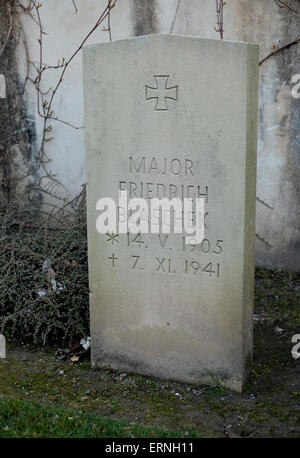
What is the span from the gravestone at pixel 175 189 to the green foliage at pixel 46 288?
392 mm

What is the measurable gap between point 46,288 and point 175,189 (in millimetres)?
1268

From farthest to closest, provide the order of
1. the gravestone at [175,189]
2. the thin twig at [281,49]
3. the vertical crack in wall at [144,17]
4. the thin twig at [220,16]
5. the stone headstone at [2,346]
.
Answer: the vertical crack in wall at [144,17]
the thin twig at [220,16]
the thin twig at [281,49]
the stone headstone at [2,346]
the gravestone at [175,189]

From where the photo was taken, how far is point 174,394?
3.13 m

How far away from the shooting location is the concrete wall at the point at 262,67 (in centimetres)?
470

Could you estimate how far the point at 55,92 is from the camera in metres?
5.45

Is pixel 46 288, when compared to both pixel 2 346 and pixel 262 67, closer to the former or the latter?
pixel 2 346

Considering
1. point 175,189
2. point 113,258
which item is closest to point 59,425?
point 113,258

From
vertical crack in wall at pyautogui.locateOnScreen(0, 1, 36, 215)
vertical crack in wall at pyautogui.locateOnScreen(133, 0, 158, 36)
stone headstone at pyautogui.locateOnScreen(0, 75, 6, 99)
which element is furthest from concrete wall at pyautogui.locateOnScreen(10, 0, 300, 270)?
stone headstone at pyautogui.locateOnScreen(0, 75, 6, 99)

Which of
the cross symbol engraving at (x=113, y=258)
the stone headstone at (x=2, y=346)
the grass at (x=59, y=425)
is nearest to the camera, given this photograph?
the grass at (x=59, y=425)

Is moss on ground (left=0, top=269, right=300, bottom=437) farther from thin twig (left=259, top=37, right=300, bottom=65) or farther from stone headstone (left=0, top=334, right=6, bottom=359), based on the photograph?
thin twig (left=259, top=37, right=300, bottom=65)

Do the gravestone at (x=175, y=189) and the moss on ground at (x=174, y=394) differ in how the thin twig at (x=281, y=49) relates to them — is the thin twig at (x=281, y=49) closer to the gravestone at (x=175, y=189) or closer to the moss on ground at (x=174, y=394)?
the gravestone at (x=175, y=189)

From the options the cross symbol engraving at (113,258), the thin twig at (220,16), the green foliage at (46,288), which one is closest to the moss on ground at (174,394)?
the green foliage at (46,288)

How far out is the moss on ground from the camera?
283cm

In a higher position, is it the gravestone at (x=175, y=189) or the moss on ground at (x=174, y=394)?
the gravestone at (x=175, y=189)
